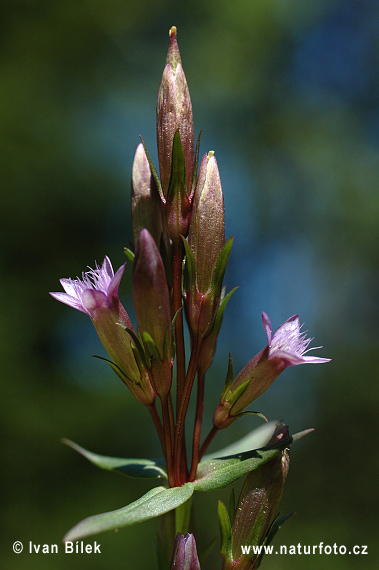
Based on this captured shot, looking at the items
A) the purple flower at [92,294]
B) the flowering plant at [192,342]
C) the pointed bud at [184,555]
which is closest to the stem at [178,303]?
the flowering plant at [192,342]

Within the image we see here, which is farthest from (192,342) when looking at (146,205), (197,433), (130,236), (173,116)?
(130,236)

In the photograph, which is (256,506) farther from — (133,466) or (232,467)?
(133,466)

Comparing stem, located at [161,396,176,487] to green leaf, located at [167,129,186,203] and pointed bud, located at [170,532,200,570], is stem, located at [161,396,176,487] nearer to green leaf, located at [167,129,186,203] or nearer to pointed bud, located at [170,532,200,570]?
pointed bud, located at [170,532,200,570]

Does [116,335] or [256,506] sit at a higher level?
[116,335]

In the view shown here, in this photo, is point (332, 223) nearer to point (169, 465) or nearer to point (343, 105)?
point (343, 105)

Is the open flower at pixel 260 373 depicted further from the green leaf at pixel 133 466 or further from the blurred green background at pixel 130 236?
the blurred green background at pixel 130 236

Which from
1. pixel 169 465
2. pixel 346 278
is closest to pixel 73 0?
pixel 346 278

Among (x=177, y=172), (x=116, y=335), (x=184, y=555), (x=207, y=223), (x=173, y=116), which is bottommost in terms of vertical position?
(x=184, y=555)
